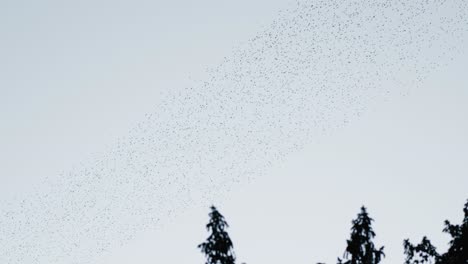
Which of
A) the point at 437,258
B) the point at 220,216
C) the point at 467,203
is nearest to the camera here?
the point at 220,216

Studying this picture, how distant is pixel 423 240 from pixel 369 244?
6.89 meters

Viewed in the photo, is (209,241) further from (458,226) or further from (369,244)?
(458,226)

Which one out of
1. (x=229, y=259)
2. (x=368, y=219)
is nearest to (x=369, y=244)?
(x=368, y=219)

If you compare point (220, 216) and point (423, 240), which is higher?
point (423, 240)

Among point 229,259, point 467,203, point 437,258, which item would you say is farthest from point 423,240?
point 229,259

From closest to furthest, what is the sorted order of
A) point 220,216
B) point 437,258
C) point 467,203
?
1. point 220,216
2. point 467,203
3. point 437,258

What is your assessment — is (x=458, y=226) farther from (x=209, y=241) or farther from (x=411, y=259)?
(x=209, y=241)

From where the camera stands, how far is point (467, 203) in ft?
75.4

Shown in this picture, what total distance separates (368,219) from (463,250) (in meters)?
6.97

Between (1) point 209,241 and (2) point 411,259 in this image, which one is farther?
(2) point 411,259

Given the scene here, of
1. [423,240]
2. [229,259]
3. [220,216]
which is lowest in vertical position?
[229,259]

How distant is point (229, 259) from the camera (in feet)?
54.3

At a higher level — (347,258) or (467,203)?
(467,203)

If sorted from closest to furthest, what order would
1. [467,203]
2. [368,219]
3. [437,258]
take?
[368,219] < [467,203] < [437,258]
